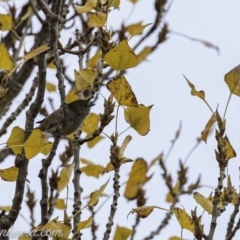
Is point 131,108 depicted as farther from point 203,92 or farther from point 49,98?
point 49,98

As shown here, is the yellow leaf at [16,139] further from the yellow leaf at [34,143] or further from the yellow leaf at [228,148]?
the yellow leaf at [228,148]

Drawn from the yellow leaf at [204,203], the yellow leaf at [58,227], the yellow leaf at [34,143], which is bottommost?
the yellow leaf at [58,227]

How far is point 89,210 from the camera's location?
3.01 metres

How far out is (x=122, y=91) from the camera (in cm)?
165

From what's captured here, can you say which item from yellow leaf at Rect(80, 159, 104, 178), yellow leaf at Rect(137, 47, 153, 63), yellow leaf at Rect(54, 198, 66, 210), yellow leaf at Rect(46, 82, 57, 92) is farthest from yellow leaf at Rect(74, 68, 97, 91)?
yellow leaf at Rect(46, 82, 57, 92)

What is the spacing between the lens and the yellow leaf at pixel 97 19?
1.67 meters

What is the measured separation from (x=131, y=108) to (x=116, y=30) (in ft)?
5.96

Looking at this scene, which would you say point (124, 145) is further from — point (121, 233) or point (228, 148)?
point (121, 233)

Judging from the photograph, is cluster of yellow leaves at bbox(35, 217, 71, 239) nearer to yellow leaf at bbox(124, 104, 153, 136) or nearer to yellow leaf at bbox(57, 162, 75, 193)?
yellow leaf at bbox(57, 162, 75, 193)

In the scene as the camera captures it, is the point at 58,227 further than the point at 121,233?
No

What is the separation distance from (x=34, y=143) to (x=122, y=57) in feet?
1.15

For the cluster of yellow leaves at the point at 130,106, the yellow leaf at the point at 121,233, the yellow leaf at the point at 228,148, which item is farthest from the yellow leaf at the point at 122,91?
the yellow leaf at the point at 121,233

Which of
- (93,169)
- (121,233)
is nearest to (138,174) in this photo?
(93,169)

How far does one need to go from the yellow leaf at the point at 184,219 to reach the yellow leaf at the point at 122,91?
319 mm
